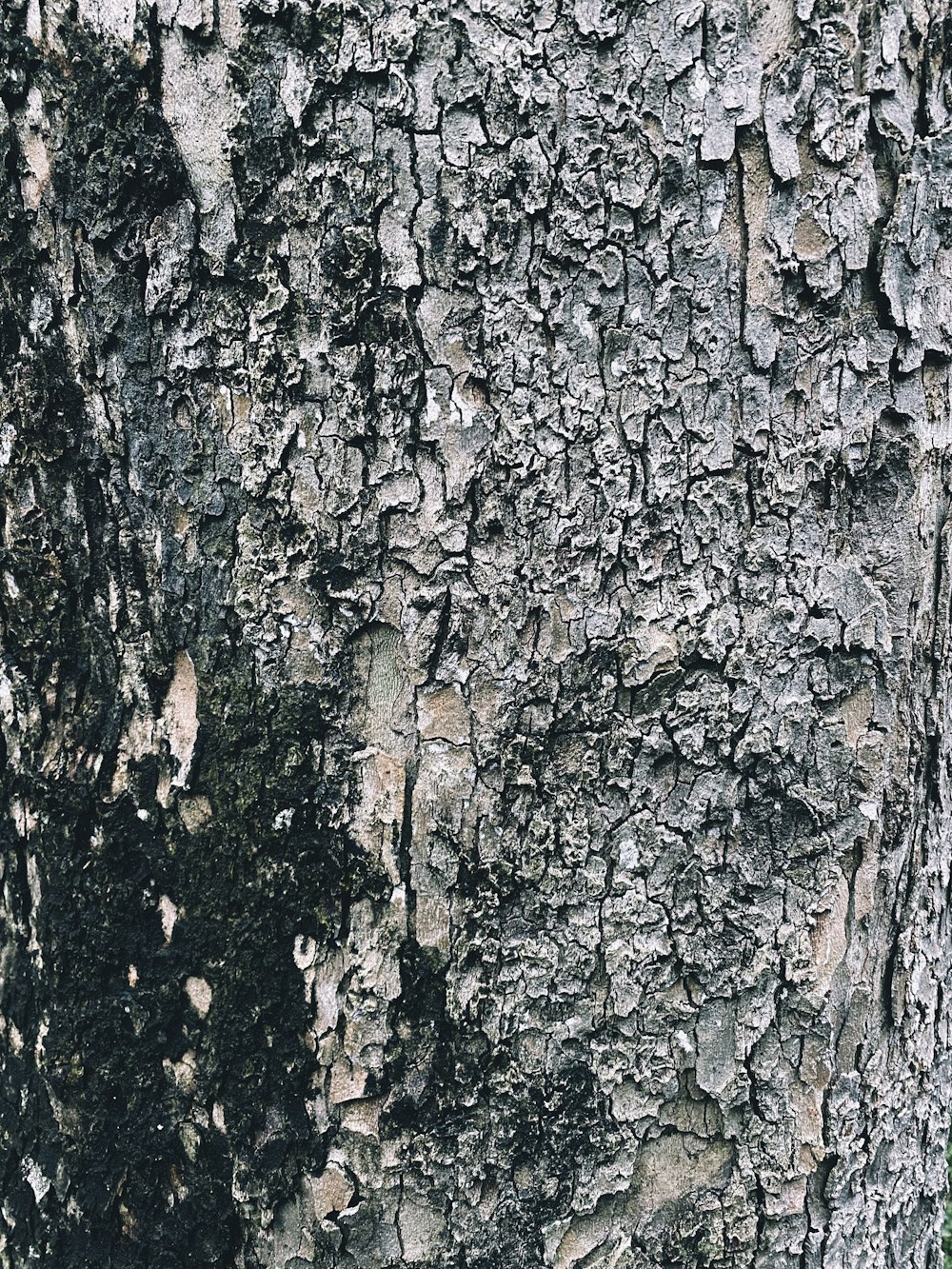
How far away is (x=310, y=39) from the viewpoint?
116cm

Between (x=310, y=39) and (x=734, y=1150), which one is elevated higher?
(x=310, y=39)

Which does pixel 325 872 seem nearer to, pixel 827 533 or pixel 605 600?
pixel 605 600

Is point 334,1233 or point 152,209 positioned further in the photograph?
point 334,1233

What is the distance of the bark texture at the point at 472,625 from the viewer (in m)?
1.18

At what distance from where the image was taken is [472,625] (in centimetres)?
125

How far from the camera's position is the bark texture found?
3.87 ft

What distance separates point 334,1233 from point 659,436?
42.0 inches

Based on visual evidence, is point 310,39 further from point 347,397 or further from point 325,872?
point 325,872

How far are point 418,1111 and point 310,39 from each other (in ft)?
4.14

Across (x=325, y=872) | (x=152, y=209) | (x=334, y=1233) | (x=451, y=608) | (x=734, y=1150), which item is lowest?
(x=334, y=1233)

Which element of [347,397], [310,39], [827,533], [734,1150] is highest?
[310,39]

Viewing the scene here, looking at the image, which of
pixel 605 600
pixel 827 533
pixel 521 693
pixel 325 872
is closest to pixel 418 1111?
pixel 325 872

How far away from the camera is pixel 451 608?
125 centimetres

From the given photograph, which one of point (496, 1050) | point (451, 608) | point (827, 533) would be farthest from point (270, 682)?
point (827, 533)
